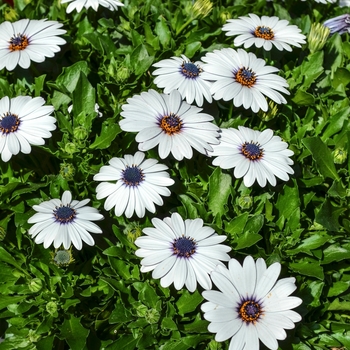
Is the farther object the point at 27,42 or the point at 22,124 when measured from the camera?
the point at 27,42

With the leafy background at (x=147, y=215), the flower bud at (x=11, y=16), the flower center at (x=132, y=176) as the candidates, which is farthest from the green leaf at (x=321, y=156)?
the flower bud at (x=11, y=16)

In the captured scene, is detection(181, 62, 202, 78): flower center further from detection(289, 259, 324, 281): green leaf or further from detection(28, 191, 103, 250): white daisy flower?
detection(289, 259, 324, 281): green leaf

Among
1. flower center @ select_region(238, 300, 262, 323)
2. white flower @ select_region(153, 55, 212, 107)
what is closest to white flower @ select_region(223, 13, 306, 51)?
white flower @ select_region(153, 55, 212, 107)

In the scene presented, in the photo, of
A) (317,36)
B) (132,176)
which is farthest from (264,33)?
(132,176)

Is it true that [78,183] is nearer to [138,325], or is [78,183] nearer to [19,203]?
[19,203]

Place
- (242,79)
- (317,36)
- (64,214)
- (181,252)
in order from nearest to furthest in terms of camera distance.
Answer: (181,252) < (64,214) < (242,79) < (317,36)

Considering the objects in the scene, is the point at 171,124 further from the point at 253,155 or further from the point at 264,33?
the point at 264,33
